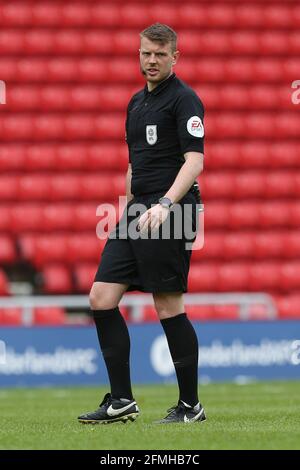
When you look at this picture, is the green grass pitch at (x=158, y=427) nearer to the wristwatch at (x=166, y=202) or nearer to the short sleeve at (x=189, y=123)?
the wristwatch at (x=166, y=202)

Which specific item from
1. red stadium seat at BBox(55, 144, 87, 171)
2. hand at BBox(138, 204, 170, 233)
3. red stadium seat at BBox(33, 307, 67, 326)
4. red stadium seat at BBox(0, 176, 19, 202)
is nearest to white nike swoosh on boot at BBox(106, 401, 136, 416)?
hand at BBox(138, 204, 170, 233)

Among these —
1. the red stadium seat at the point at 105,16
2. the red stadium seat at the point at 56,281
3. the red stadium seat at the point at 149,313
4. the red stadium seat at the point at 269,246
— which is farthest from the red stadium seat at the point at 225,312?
the red stadium seat at the point at 105,16

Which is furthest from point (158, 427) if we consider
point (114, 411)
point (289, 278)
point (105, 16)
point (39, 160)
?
point (105, 16)

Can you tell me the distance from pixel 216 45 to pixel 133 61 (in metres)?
1.23

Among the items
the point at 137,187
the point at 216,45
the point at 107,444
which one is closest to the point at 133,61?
the point at 216,45

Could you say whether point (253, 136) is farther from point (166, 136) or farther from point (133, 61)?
point (166, 136)

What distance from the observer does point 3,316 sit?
1241cm

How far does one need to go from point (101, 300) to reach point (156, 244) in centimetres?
38

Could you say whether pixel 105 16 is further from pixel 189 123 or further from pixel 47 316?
pixel 189 123

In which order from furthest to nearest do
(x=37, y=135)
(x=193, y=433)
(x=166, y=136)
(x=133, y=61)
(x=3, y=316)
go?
(x=133, y=61) → (x=37, y=135) → (x=3, y=316) → (x=166, y=136) → (x=193, y=433)

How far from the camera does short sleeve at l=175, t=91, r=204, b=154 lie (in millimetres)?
5285

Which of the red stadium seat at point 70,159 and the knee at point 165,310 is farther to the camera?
the red stadium seat at point 70,159

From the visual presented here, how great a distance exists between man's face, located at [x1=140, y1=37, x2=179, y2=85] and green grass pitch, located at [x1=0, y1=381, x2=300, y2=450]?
5.34ft

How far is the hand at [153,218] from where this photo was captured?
509 centimetres
